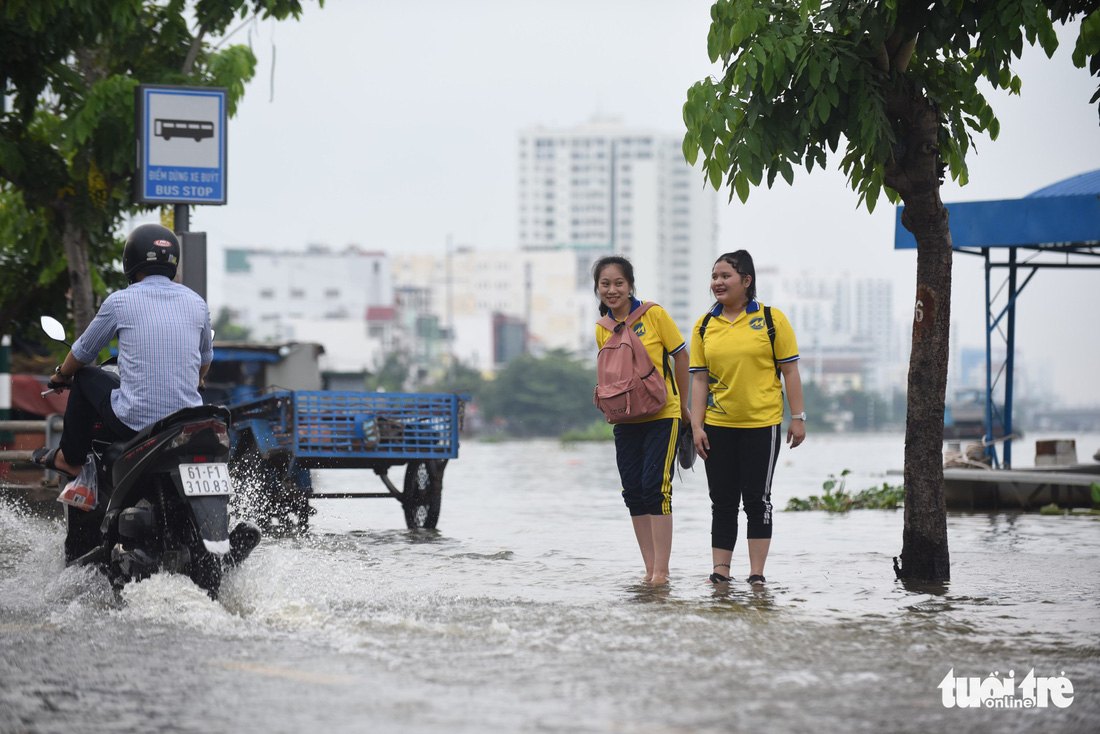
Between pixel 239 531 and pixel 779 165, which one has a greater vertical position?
pixel 779 165

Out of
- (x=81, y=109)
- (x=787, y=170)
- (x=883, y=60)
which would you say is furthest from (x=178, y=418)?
(x=81, y=109)

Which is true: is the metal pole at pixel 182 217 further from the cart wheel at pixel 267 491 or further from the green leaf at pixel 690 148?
the green leaf at pixel 690 148

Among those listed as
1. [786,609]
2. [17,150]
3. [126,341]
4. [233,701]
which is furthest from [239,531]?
[17,150]

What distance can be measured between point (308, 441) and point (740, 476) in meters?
4.27

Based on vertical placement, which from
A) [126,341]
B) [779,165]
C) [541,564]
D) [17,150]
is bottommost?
[541,564]

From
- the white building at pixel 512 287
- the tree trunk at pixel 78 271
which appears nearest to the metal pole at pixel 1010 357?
the tree trunk at pixel 78 271

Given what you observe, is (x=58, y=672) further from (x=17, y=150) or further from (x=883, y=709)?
(x=17, y=150)

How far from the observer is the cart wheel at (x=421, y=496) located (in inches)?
462

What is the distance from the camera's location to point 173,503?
639cm

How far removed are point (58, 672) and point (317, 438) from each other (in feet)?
19.2

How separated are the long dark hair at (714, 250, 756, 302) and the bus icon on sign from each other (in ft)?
14.4

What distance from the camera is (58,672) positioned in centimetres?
508

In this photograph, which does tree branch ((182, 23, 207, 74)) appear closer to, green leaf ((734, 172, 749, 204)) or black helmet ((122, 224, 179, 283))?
black helmet ((122, 224, 179, 283))

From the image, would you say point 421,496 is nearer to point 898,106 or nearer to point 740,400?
point 740,400
